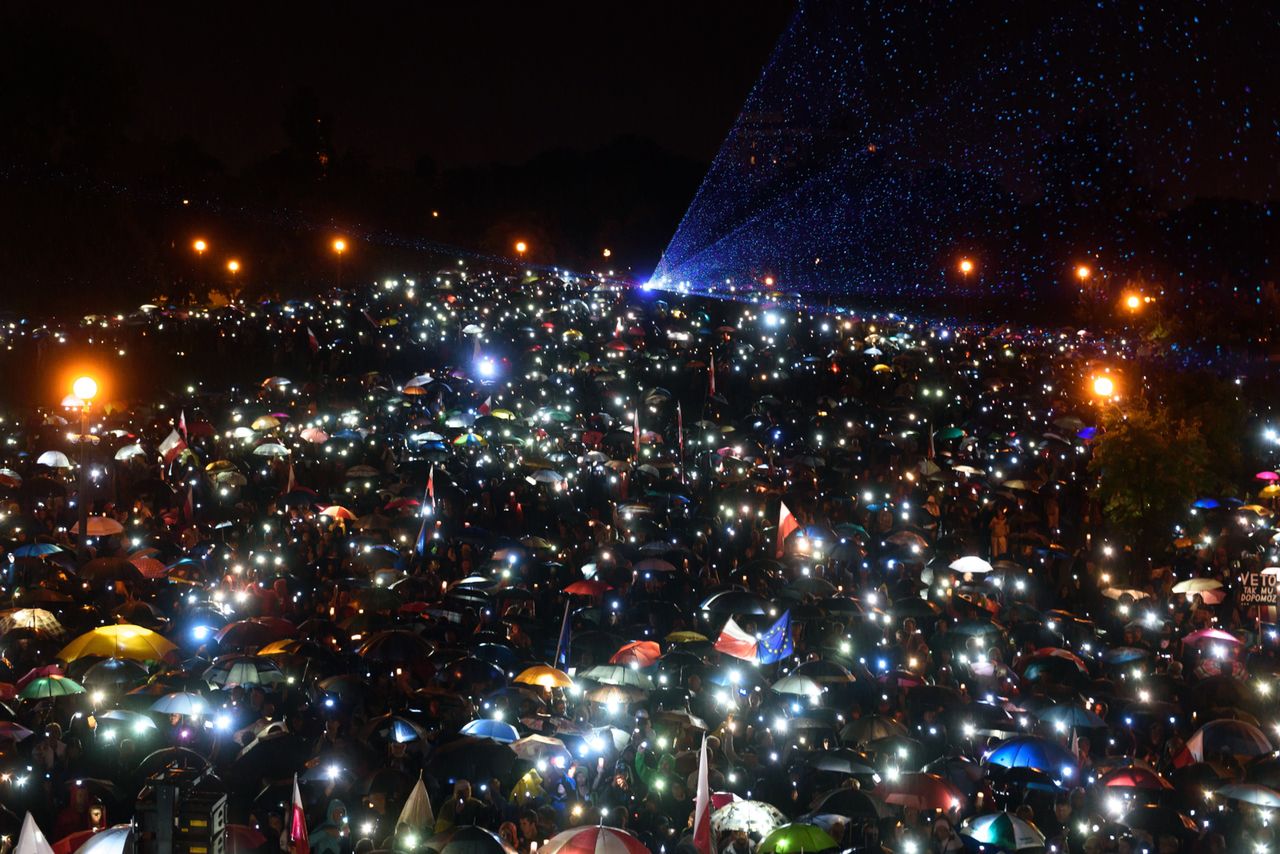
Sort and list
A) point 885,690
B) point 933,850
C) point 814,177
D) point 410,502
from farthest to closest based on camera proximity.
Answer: point 814,177
point 410,502
point 885,690
point 933,850

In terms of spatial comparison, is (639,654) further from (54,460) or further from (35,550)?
(54,460)

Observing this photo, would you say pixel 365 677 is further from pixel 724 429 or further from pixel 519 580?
pixel 724 429

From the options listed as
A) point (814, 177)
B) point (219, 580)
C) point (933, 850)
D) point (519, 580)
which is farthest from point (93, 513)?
point (814, 177)

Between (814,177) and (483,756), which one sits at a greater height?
(814,177)

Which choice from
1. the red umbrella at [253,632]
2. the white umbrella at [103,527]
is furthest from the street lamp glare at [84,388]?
the red umbrella at [253,632]

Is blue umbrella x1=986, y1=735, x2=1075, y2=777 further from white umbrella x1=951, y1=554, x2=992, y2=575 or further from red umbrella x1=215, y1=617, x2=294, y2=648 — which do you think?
red umbrella x1=215, y1=617, x2=294, y2=648

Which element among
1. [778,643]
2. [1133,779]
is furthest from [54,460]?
[1133,779]

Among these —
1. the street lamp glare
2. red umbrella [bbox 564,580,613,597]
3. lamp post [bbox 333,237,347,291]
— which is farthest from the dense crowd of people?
lamp post [bbox 333,237,347,291]
